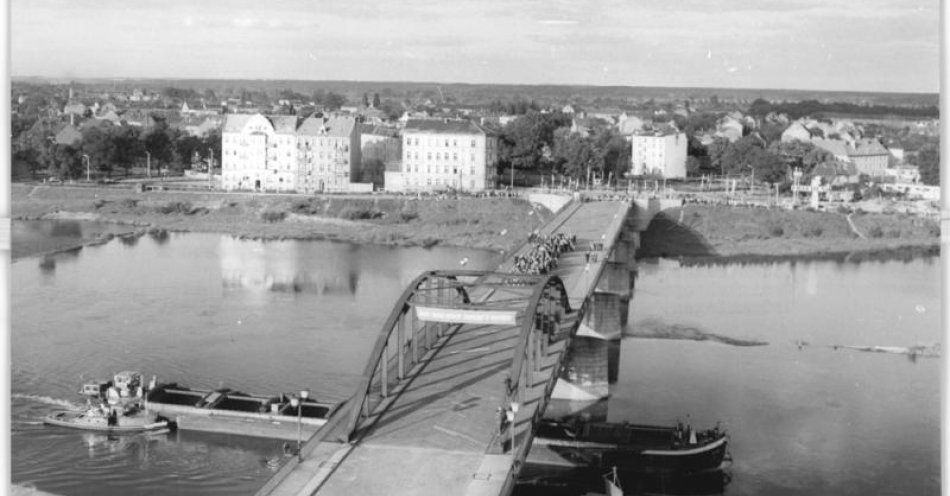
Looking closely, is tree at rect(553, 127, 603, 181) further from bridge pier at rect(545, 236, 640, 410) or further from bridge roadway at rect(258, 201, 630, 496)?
bridge roadway at rect(258, 201, 630, 496)

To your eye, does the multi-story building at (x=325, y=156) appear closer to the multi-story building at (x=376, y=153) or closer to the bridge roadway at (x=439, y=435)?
the multi-story building at (x=376, y=153)

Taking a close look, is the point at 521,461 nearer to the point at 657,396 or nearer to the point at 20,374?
the point at 657,396

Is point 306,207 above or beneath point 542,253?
above

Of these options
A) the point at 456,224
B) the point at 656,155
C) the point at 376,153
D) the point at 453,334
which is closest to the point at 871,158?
the point at 656,155

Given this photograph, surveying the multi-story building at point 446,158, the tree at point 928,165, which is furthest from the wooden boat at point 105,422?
the tree at point 928,165

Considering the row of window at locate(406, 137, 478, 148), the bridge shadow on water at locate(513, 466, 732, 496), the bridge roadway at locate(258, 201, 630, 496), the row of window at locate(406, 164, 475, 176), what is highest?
the row of window at locate(406, 137, 478, 148)

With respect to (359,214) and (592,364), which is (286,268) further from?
(592,364)

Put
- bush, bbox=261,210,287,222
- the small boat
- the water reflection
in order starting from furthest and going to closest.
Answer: bush, bbox=261,210,287,222, the water reflection, the small boat

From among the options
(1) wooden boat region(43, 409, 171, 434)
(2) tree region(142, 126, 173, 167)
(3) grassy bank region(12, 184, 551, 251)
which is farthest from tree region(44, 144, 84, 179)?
(1) wooden boat region(43, 409, 171, 434)
